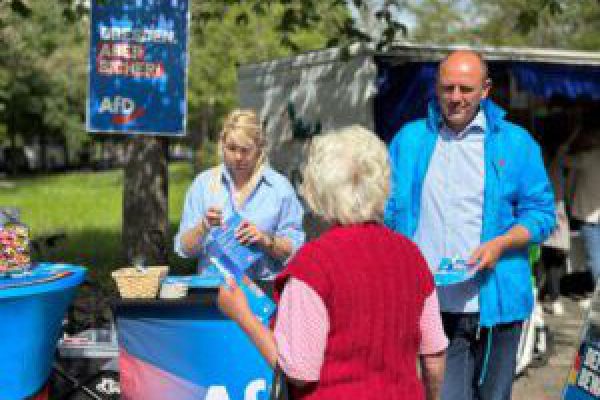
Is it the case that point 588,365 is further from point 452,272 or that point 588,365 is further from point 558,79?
point 558,79

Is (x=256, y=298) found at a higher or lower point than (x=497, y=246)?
lower

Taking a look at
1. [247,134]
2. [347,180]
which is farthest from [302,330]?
[247,134]

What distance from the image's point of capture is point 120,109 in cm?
529

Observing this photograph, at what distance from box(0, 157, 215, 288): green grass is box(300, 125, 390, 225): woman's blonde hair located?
4057 millimetres

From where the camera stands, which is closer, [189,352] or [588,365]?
[189,352]

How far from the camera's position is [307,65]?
8.64m

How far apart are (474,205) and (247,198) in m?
1.02

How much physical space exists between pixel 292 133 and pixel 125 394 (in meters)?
5.75

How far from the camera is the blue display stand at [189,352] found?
3.33 m

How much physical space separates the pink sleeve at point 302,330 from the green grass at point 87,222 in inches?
161

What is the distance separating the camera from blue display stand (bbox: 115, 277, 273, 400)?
3.33 metres

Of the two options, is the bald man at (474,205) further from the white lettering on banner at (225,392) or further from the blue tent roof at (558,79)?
the blue tent roof at (558,79)

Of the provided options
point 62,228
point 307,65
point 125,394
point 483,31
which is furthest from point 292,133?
point 483,31

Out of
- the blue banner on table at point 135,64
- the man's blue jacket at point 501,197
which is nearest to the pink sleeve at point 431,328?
the man's blue jacket at point 501,197
